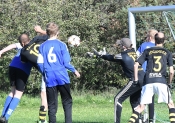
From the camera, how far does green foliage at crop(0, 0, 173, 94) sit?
Result: 1970 cm

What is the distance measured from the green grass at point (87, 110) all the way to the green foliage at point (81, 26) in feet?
2.39

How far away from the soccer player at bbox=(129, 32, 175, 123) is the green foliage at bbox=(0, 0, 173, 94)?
957 cm

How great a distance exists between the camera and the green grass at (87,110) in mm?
13406

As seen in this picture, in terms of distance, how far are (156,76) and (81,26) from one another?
33.6ft

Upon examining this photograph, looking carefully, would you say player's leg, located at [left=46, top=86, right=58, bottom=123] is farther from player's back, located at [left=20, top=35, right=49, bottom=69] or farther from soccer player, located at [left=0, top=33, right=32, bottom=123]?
soccer player, located at [left=0, top=33, right=32, bottom=123]

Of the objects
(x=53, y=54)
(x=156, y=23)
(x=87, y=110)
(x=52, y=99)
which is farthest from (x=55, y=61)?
(x=156, y=23)

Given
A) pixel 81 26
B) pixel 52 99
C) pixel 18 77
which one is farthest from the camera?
pixel 81 26

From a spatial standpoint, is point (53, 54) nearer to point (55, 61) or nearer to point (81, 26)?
point (55, 61)

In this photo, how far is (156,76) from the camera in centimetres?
1019

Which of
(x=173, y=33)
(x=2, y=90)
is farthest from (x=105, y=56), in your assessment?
(x=2, y=90)

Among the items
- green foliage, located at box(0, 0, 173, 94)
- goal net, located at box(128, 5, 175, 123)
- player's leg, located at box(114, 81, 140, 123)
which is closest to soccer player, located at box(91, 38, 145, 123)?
player's leg, located at box(114, 81, 140, 123)

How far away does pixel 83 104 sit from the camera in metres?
18.0

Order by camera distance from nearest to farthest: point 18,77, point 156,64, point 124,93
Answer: point 156,64 < point 124,93 < point 18,77

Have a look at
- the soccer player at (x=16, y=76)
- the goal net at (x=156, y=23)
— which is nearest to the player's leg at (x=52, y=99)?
the soccer player at (x=16, y=76)
